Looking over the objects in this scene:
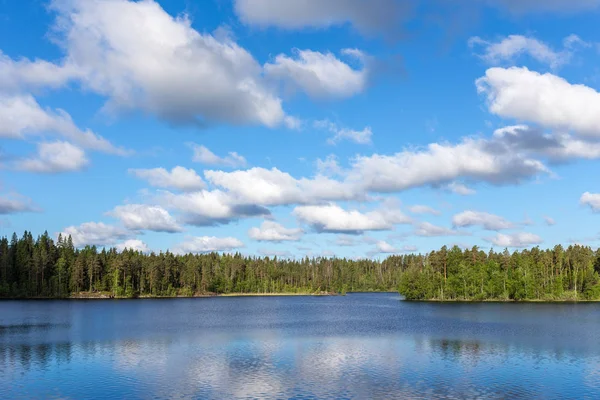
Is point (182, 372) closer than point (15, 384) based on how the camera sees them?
No

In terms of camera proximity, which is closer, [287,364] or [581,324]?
[287,364]

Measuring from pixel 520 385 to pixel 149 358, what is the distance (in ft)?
143

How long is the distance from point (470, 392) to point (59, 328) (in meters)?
82.3

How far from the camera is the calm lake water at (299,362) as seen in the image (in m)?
47.6

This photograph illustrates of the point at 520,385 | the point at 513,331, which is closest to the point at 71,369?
the point at 520,385

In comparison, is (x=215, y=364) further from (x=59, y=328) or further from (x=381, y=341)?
(x=59, y=328)

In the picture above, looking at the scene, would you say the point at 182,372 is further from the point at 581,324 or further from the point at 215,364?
the point at 581,324

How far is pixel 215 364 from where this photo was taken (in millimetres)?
60281

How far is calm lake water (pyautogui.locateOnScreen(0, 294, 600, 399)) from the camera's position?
4762cm

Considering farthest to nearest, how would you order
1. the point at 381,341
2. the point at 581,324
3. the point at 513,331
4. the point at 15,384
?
the point at 581,324 → the point at 513,331 → the point at 381,341 → the point at 15,384

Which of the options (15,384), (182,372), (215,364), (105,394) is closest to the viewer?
(105,394)

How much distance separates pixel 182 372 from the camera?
5534 cm

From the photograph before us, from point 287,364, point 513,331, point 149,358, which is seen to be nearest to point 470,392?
point 287,364

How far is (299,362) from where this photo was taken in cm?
6194
